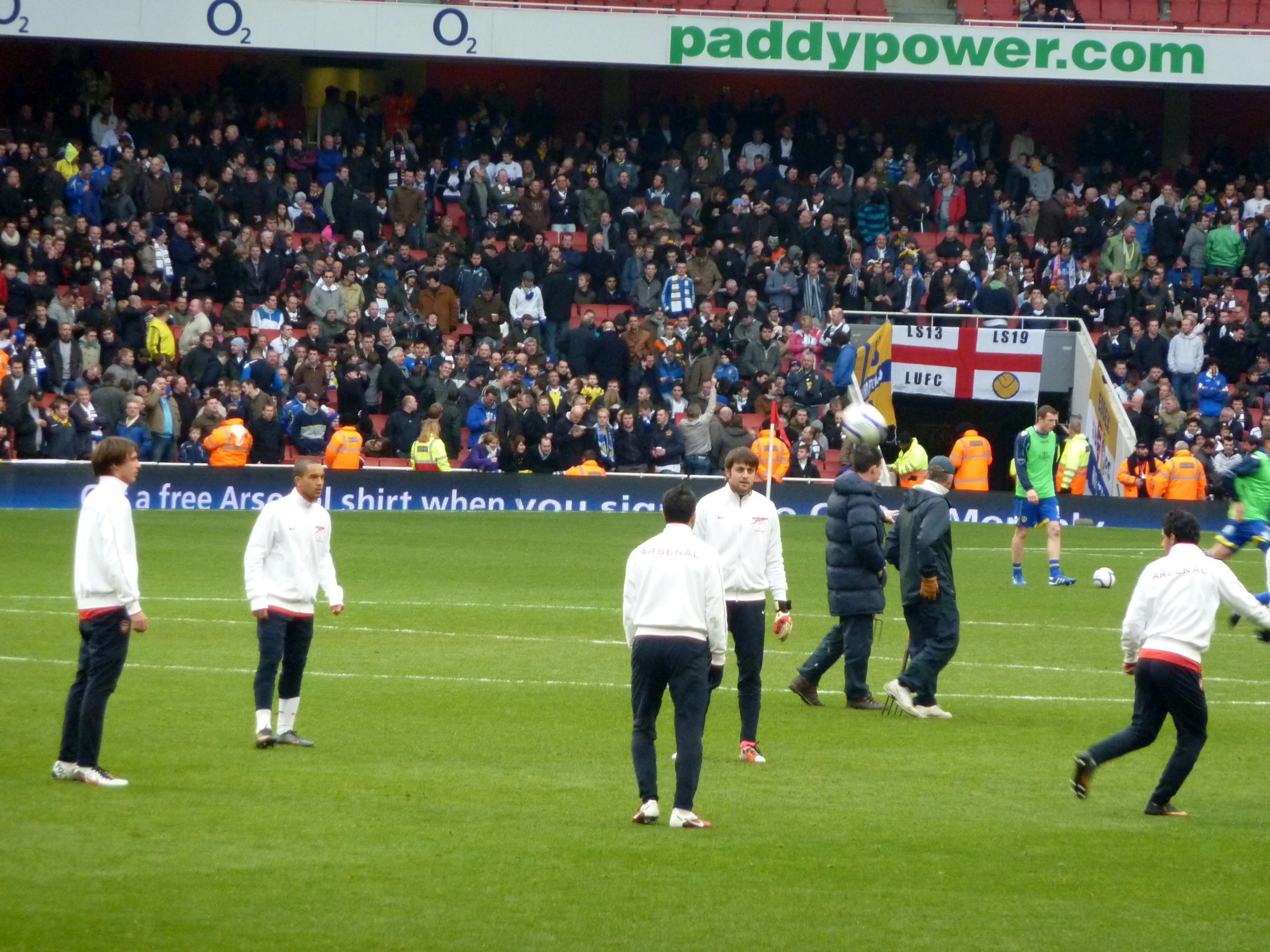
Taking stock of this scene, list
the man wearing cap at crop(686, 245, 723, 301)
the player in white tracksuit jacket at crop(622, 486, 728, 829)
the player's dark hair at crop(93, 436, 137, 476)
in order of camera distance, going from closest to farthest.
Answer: the player in white tracksuit jacket at crop(622, 486, 728, 829) → the player's dark hair at crop(93, 436, 137, 476) → the man wearing cap at crop(686, 245, 723, 301)

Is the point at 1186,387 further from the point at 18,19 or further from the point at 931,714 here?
the point at 18,19

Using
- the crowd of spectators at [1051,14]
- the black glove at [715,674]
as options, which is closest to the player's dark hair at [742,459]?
the black glove at [715,674]

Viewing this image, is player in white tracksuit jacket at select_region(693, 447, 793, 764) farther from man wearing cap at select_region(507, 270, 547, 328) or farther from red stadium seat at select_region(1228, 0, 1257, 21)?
red stadium seat at select_region(1228, 0, 1257, 21)

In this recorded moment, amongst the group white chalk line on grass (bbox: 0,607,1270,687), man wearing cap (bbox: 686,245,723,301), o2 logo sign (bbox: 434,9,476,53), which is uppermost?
o2 logo sign (bbox: 434,9,476,53)

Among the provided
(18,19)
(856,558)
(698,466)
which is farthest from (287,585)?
(18,19)

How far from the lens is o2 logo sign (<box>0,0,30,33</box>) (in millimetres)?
34812

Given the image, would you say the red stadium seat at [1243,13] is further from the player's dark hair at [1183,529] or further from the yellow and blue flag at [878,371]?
the player's dark hair at [1183,529]

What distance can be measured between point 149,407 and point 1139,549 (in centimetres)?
1512

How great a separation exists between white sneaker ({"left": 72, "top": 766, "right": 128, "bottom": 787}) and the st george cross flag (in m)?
24.8

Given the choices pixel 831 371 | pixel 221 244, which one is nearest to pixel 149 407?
pixel 221 244

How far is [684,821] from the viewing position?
942cm

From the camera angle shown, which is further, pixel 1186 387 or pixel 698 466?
pixel 1186 387

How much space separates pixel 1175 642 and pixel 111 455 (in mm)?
5753

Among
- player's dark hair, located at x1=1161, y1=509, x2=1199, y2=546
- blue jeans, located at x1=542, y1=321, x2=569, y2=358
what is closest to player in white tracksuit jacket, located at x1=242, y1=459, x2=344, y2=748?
player's dark hair, located at x1=1161, y1=509, x2=1199, y2=546
